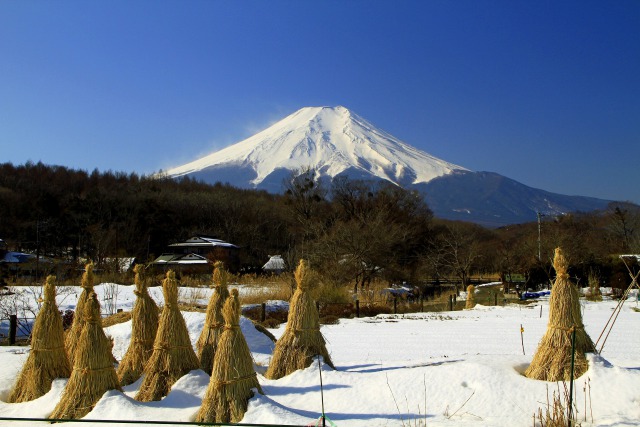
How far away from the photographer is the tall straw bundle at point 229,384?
5.13m

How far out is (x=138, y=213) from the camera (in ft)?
175

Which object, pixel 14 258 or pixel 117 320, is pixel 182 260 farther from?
pixel 117 320

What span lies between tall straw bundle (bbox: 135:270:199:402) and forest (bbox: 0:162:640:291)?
24.4 metres

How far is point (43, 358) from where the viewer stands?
648 cm

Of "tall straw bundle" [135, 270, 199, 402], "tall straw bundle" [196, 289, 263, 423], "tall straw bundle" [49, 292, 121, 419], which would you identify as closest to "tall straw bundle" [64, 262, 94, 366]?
"tall straw bundle" [49, 292, 121, 419]

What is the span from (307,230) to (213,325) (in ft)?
126

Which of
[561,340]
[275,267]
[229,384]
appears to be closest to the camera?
[229,384]

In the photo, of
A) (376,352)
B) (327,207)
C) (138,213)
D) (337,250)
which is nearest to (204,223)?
(138,213)

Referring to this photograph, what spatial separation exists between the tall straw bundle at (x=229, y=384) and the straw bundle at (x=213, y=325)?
5.47 feet

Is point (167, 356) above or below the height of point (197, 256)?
below

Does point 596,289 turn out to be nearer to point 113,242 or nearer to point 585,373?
point 585,373

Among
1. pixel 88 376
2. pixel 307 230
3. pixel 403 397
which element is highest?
pixel 307 230

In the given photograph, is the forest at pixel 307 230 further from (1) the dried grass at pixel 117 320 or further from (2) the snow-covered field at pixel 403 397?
(2) the snow-covered field at pixel 403 397

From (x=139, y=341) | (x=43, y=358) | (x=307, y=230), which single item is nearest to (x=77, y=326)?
(x=43, y=358)
